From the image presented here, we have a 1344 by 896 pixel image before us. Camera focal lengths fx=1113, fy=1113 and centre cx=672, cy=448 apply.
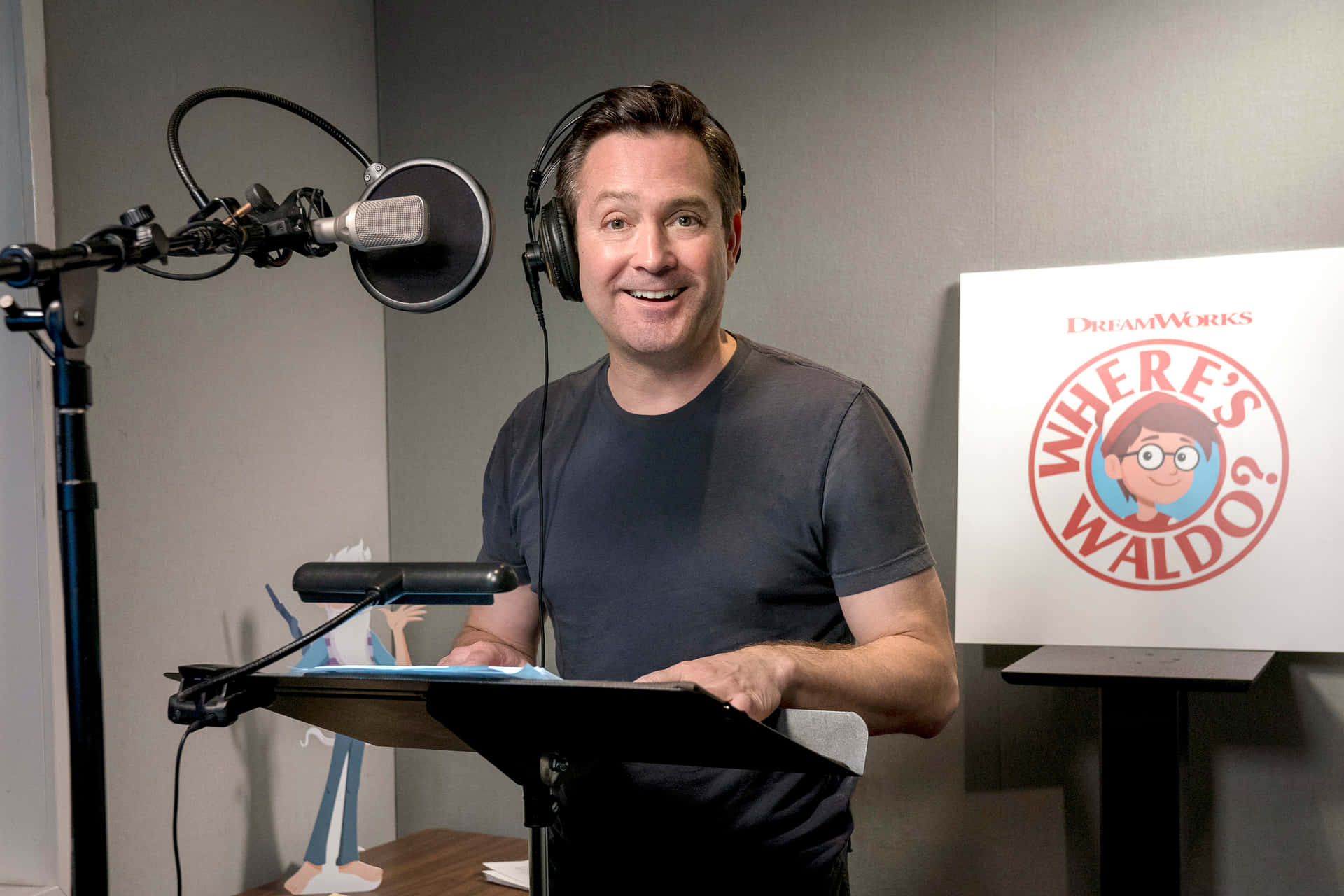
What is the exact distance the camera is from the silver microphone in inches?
41.5

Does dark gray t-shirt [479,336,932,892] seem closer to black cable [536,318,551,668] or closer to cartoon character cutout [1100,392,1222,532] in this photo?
black cable [536,318,551,668]

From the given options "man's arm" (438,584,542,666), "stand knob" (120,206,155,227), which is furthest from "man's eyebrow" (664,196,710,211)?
"stand knob" (120,206,155,227)

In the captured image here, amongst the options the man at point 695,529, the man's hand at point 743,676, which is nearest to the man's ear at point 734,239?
the man at point 695,529

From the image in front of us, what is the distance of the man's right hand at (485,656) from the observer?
129 cm

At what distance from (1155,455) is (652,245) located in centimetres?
114

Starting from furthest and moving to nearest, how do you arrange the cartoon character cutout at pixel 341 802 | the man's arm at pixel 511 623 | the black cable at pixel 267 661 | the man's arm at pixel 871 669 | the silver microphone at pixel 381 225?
the cartoon character cutout at pixel 341 802 → the man's arm at pixel 511 623 → the silver microphone at pixel 381 225 → the man's arm at pixel 871 669 → the black cable at pixel 267 661

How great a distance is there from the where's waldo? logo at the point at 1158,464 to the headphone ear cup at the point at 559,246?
3.48 ft

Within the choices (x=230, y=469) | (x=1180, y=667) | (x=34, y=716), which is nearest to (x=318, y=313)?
(x=230, y=469)

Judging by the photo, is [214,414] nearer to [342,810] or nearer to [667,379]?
[342,810]

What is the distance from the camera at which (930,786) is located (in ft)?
7.52

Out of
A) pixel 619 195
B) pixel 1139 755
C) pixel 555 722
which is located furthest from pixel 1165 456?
pixel 555 722

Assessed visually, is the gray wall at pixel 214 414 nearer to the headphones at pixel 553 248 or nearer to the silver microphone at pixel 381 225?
the headphones at pixel 553 248

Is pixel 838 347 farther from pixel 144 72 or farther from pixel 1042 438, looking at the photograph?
pixel 144 72

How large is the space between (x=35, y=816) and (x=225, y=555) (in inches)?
24.3
